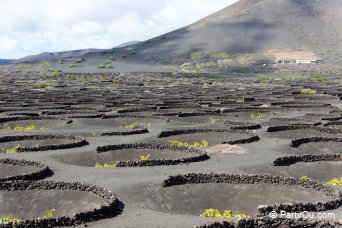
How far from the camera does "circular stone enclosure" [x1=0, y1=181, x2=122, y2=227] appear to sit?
1654 centimetres

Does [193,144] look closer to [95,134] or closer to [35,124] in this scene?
[95,134]

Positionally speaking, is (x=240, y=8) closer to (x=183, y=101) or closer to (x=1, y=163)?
(x=183, y=101)

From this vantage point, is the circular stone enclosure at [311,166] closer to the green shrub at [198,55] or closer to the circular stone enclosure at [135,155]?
the circular stone enclosure at [135,155]

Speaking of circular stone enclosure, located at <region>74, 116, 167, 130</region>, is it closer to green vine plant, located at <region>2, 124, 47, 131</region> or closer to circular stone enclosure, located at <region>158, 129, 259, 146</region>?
green vine plant, located at <region>2, 124, 47, 131</region>

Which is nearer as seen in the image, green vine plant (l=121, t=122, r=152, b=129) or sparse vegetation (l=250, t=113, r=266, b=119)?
green vine plant (l=121, t=122, r=152, b=129)

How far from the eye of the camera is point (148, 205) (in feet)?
57.3

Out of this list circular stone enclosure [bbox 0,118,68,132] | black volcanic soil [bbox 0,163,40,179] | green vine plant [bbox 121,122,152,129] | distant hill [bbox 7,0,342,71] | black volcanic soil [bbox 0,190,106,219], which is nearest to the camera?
black volcanic soil [bbox 0,190,106,219]

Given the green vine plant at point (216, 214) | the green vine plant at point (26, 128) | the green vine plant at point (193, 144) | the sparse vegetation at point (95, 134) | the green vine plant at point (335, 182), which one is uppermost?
the green vine plant at point (26, 128)

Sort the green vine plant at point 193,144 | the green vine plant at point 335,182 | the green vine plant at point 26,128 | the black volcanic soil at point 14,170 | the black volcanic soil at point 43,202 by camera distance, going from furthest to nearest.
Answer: the green vine plant at point 26,128 < the green vine plant at point 193,144 < the black volcanic soil at point 14,170 < the green vine plant at point 335,182 < the black volcanic soil at point 43,202

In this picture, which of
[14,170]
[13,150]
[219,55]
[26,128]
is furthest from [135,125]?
[219,55]

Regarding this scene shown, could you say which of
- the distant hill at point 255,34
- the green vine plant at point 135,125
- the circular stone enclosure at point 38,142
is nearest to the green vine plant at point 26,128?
the circular stone enclosure at point 38,142

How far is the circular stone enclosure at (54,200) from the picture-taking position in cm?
1654

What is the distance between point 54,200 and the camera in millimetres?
18062

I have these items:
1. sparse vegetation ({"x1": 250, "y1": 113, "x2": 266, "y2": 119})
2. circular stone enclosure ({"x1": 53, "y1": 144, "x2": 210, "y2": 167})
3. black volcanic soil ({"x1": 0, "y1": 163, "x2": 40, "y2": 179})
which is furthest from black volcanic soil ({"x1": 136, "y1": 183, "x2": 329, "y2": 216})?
sparse vegetation ({"x1": 250, "y1": 113, "x2": 266, "y2": 119})
